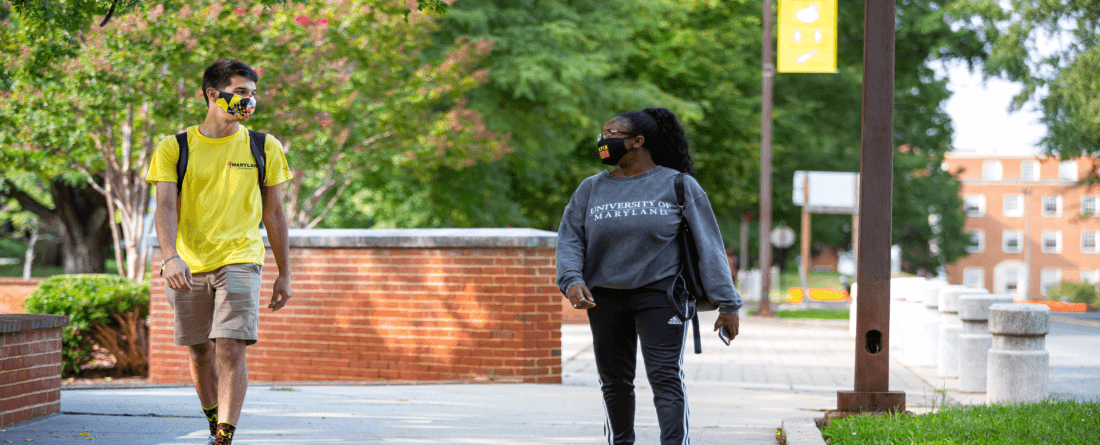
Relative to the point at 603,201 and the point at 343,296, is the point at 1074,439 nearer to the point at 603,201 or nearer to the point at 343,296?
the point at 603,201

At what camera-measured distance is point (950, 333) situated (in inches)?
388

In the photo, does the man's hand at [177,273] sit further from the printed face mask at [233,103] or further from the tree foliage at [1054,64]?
the tree foliage at [1054,64]

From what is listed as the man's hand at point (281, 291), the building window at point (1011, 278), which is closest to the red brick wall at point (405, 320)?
the man's hand at point (281, 291)

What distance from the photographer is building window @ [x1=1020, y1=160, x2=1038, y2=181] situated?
80688mm

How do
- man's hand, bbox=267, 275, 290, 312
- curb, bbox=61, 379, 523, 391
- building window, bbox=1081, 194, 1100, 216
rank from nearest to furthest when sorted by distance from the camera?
man's hand, bbox=267, 275, 290, 312, curb, bbox=61, 379, 523, 391, building window, bbox=1081, 194, 1100, 216

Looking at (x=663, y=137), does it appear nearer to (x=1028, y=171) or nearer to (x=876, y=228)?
(x=876, y=228)

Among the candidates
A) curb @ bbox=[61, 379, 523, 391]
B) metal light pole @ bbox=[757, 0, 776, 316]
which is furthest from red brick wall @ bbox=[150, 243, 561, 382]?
metal light pole @ bbox=[757, 0, 776, 316]

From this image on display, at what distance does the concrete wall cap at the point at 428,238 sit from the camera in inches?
332

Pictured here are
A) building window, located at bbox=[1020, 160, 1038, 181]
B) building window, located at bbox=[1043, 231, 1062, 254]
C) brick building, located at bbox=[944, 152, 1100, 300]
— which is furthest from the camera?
building window, located at bbox=[1020, 160, 1038, 181]

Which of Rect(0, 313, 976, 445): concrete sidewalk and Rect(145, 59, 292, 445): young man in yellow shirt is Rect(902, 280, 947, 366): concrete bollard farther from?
Rect(145, 59, 292, 445): young man in yellow shirt

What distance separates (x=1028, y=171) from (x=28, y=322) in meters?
86.1

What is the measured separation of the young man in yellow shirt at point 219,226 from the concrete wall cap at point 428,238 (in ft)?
12.5

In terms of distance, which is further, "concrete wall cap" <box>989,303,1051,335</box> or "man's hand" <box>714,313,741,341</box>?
"concrete wall cap" <box>989,303,1051,335</box>

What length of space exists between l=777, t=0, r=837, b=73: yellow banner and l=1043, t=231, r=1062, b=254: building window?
71010 mm
